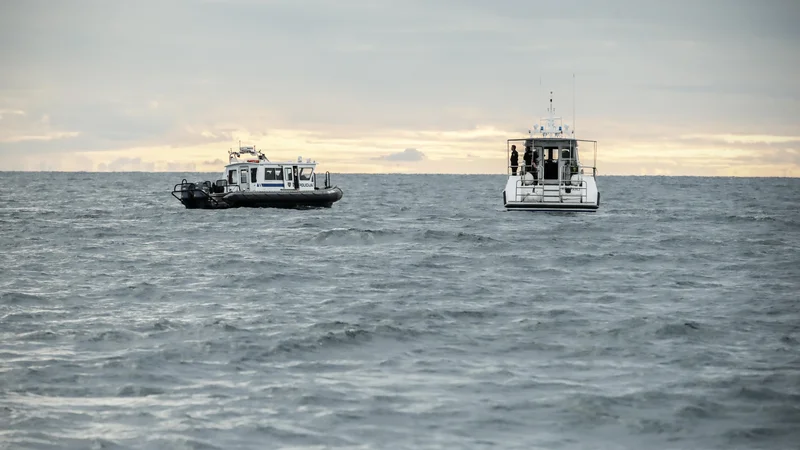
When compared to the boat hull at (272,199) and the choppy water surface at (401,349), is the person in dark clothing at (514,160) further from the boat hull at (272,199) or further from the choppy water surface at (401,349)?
the boat hull at (272,199)

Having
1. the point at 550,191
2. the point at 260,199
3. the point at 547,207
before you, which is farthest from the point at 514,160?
the point at 260,199

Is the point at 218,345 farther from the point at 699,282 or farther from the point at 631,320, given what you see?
the point at 699,282

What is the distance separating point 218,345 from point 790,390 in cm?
824

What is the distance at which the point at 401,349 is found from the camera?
14.0 metres

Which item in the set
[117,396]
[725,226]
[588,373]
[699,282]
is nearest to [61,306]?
[117,396]

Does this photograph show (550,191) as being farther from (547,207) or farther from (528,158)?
(528,158)

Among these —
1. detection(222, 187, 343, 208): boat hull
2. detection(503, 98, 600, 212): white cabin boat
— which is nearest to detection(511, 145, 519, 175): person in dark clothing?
detection(503, 98, 600, 212): white cabin boat

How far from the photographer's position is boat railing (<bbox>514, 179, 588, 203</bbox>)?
126 ft

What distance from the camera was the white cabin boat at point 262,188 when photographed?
4659 centimetres

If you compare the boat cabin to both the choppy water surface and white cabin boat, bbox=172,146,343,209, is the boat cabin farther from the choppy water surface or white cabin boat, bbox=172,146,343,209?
the choppy water surface

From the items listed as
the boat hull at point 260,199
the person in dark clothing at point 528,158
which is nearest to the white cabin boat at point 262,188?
the boat hull at point 260,199

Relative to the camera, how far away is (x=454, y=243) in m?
32.1

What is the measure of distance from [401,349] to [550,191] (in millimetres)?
25670

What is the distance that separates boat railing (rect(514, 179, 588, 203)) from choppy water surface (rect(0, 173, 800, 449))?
9.50 meters
